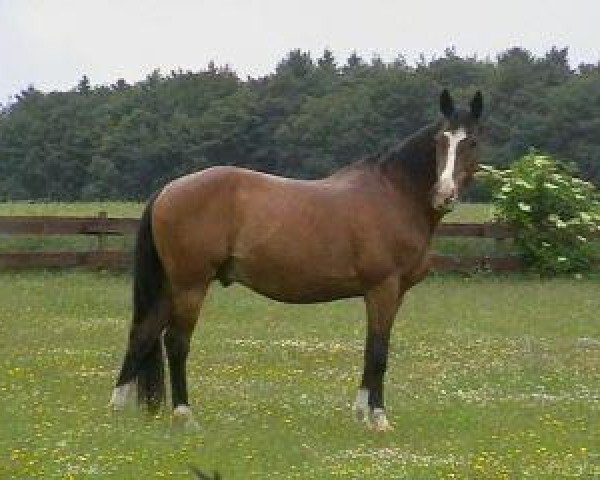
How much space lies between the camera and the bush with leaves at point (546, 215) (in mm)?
25312

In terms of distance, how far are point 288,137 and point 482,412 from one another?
179 ft

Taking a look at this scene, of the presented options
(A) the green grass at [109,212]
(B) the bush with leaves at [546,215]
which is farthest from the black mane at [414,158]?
(A) the green grass at [109,212]

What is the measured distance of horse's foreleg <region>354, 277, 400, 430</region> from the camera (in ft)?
31.2

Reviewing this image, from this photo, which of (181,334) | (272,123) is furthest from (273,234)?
(272,123)

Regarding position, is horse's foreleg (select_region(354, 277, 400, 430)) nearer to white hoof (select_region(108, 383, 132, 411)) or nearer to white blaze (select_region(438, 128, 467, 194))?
white blaze (select_region(438, 128, 467, 194))

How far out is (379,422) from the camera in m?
9.34

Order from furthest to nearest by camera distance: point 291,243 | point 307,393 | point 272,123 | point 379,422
A: 1. point 272,123
2. point 307,393
3. point 291,243
4. point 379,422

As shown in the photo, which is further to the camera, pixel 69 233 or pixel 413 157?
pixel 69 233

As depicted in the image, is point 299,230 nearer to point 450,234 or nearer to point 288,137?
point 450,234

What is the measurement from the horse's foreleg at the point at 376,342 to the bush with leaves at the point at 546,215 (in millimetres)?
16112

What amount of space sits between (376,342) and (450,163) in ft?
5.06

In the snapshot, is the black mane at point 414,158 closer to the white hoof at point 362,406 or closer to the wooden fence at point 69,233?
the white hoof at point 362,406

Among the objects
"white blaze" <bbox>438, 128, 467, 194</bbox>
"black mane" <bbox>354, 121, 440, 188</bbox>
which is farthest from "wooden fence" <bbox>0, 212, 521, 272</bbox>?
"white blaze" <bbox>438, 128, 467, 194</bbox>

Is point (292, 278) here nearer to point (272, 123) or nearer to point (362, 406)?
point (362, 406)
